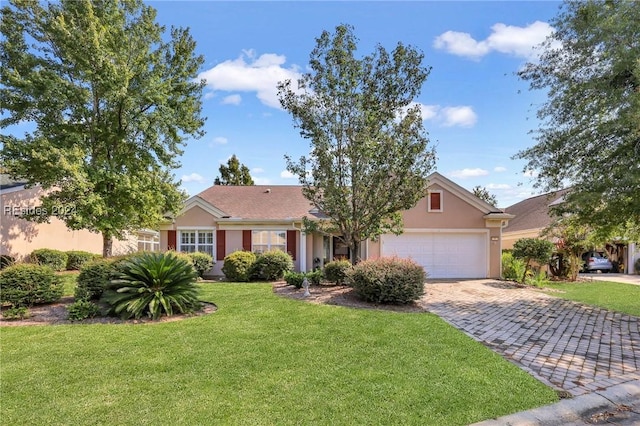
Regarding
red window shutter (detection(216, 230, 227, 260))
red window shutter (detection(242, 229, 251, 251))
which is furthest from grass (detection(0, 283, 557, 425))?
red window shutter (detection(216, 230, 227, 260))

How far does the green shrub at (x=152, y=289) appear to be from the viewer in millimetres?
8383

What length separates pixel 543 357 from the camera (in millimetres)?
6297

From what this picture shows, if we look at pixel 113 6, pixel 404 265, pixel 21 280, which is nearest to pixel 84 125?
pixel 113 6

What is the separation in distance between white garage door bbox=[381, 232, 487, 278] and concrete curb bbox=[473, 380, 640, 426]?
1313 cm

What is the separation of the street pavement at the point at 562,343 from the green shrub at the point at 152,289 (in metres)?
6.31

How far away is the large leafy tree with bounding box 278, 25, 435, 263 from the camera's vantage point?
1184 cm

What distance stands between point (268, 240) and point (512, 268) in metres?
12.1

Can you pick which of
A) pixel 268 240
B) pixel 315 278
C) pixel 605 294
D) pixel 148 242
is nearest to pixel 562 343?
pixel 315 278

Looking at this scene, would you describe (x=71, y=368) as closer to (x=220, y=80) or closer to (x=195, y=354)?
(x=195, y=354)

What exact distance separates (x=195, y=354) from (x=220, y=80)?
12.1m

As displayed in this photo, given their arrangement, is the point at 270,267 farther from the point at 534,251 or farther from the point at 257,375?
the point at 534,251

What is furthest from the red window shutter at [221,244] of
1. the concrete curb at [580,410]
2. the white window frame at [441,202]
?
the concrete curb at [580,410]

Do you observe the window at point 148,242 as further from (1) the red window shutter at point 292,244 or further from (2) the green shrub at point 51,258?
(1) the red window shutter at point 292,244

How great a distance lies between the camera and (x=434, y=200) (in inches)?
719
